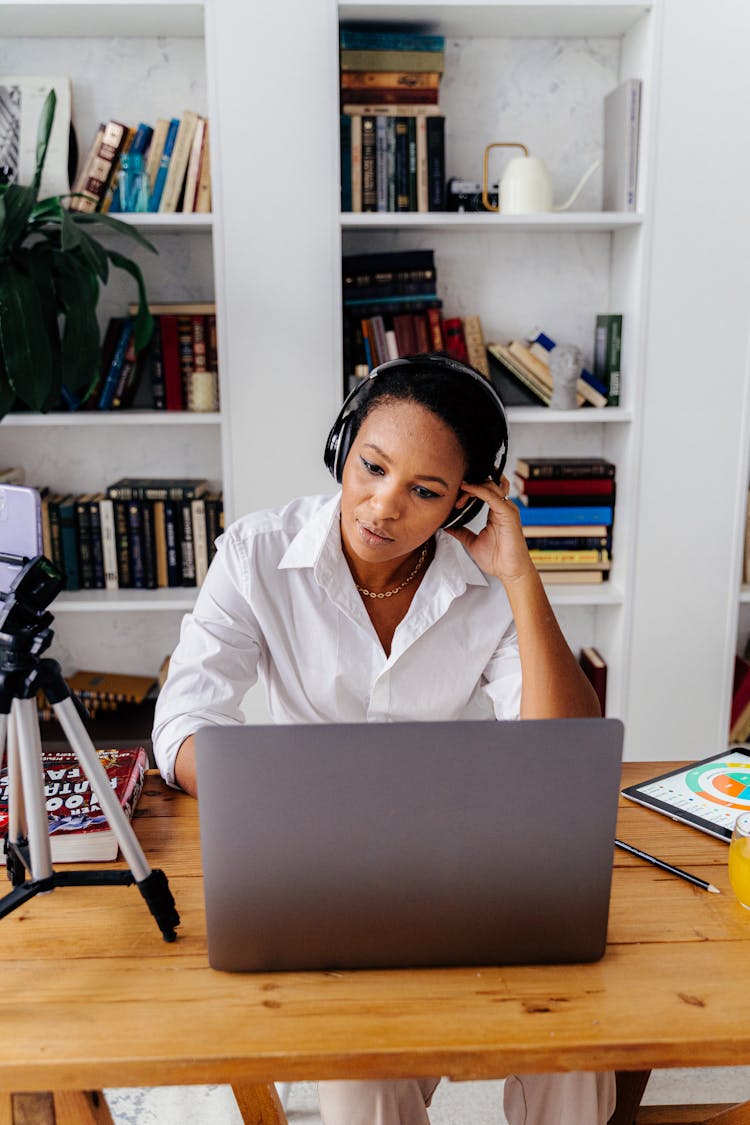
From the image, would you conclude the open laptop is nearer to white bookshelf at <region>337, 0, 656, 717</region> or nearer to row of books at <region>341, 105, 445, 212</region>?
white bookshelf at <region>337, 0, 656, 717</region>

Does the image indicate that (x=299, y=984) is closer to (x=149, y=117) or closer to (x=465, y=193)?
(x=465, y=193)

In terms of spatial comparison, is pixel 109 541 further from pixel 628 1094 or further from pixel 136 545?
pixel 628 1094

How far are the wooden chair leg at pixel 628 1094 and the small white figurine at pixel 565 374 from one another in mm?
1751

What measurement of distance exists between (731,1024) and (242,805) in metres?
0.48

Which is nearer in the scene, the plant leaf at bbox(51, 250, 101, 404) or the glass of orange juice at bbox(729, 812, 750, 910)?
the glass of orange juice at bbox(729, 812, 750, 910)

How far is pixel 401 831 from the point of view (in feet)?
2.81

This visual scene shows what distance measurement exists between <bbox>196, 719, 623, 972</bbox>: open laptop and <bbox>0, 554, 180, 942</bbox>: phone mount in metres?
0.14

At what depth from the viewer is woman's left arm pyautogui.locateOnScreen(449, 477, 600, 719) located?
4.38 feet

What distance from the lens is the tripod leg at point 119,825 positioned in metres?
0.97

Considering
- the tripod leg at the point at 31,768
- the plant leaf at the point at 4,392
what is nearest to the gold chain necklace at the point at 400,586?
the tripod leg at the point at 31,768

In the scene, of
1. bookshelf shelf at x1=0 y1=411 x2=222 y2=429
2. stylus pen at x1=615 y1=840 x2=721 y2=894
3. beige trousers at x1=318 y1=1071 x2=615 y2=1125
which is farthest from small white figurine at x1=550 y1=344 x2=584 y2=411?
beige trousers at x1=318 y1=1071 x2=615 y2=1125

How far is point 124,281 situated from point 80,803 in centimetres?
198

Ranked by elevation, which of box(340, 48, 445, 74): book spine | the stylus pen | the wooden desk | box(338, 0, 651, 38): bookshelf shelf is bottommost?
the stylus pen

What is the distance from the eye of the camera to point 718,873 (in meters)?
1.12
